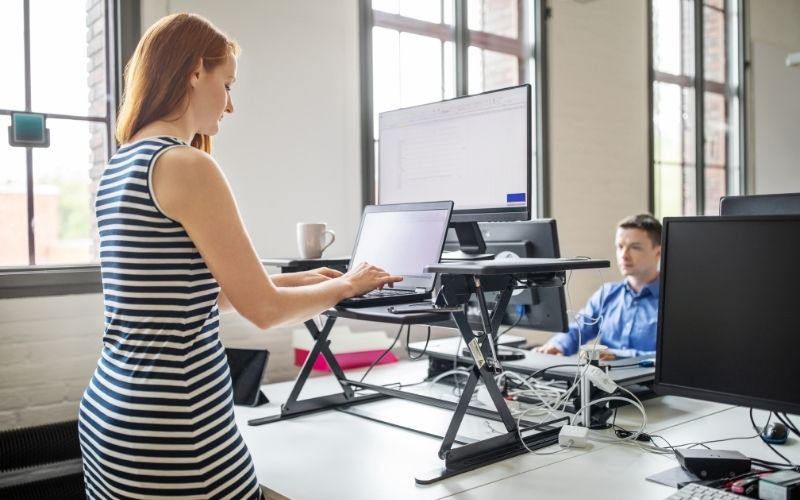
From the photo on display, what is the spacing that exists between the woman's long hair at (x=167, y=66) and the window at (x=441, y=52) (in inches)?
67.0

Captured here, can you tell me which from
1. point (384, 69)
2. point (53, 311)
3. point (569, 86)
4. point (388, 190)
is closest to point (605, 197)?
point (569, 86)

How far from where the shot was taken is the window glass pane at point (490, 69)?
348 cm

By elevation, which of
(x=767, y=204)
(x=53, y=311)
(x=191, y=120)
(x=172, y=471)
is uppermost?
(x=191, y=120)

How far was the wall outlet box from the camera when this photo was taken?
1.40 meters

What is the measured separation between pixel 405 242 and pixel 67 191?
1292 millimetres

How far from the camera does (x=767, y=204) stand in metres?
1.60

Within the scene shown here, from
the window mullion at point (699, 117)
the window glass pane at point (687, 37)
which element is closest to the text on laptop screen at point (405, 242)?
the window mullion at point (699, 117)

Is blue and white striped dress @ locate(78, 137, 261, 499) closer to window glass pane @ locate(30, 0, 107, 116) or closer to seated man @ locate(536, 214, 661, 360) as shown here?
window glass pane @ locate(30, 0, 107, 116)

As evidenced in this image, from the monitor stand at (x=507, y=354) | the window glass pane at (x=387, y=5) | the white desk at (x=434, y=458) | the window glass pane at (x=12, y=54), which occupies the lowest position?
the white desk at (x=434, y=458)

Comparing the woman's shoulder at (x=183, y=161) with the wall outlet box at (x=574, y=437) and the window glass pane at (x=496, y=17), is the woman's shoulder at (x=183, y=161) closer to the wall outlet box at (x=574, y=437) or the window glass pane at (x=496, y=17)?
the wall outlet box at (x=574, y=437)

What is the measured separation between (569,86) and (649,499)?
10.0ft

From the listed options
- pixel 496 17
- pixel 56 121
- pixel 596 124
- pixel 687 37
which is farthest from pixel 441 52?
pixel 687 37

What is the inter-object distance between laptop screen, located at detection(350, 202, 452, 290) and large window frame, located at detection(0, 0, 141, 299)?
96cm

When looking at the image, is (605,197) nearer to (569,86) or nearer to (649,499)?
(569,86)
